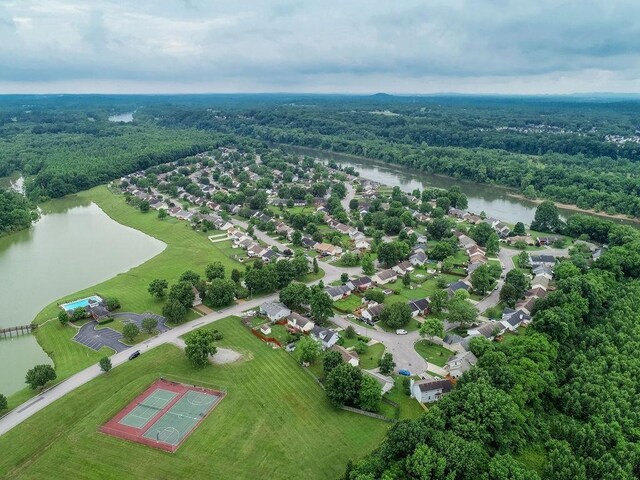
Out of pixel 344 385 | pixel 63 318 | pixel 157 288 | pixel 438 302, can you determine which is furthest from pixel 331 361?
pixel 63 318

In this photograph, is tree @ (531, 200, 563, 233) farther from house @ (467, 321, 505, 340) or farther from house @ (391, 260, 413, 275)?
house @ (467, 321, 505, 340)

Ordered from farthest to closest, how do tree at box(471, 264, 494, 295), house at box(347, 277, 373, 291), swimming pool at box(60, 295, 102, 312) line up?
house at box(347, 277, 373, 291), tree at box(471, 264, 494, 295), swimming pool at box(60, 295, 102, 312)

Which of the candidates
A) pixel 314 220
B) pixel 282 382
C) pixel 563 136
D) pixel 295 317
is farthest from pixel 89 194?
pixel 563 136

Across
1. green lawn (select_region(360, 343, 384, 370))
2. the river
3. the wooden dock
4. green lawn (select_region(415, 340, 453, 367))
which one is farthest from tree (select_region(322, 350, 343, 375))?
the river

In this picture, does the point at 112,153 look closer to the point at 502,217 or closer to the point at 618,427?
the point at 502,217

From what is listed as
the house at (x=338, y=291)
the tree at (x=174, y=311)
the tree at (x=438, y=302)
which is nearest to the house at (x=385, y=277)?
the house at (x=338, y=291)

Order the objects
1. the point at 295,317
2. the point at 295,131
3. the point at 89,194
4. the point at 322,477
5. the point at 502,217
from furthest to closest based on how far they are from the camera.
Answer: the point at 295,131
the point at 89,194
the point at 502,217
the point at 295,317
the point at 322,477
